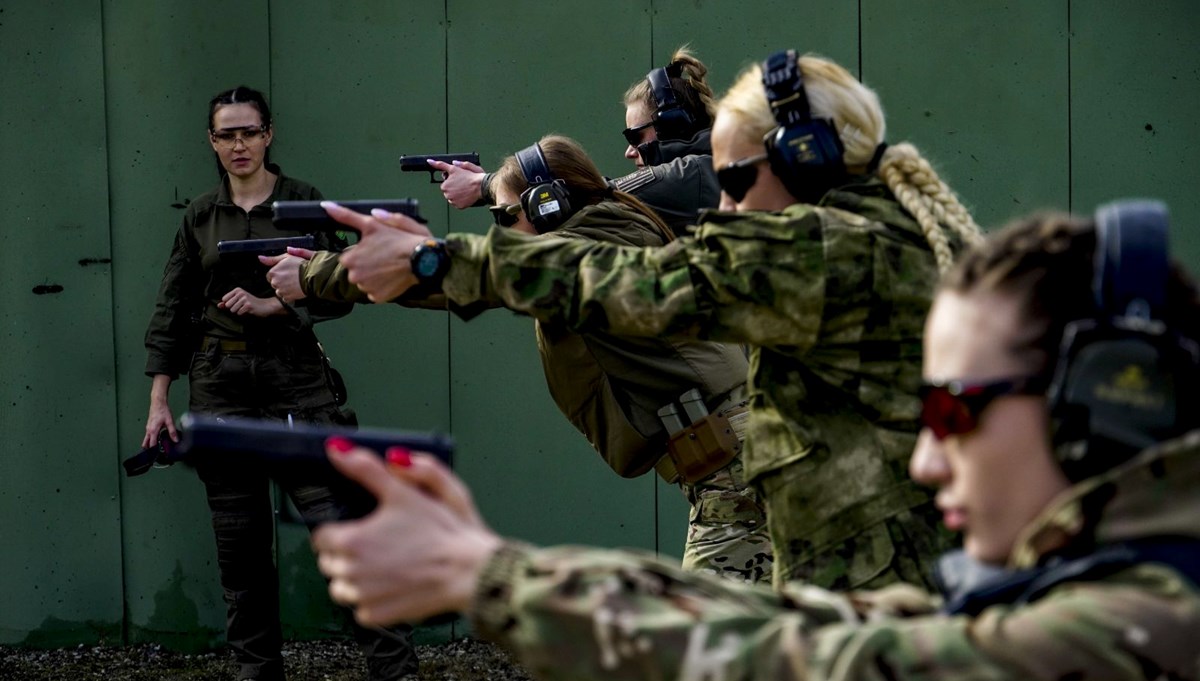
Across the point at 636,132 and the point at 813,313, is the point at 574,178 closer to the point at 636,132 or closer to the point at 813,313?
the point at 636,132

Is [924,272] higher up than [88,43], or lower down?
lower down

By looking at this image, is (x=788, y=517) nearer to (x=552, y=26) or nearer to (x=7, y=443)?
(x=552, y=26)

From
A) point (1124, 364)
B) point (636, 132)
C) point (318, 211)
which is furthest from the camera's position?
point (636, 132)

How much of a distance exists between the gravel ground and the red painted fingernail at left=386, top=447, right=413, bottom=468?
4523 millimetres

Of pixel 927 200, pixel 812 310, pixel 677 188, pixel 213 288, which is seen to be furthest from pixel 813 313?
pixel 213 288

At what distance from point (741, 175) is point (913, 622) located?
1601mm

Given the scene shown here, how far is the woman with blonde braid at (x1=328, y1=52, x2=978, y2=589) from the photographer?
2.66 meters

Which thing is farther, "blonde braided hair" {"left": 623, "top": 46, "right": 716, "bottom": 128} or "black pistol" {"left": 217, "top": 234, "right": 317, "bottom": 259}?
"blonde braided hair" {"left": 623, "top": 46, "right": 716, "bottom": 128}

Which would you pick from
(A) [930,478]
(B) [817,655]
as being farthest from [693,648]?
(A) [930,478]

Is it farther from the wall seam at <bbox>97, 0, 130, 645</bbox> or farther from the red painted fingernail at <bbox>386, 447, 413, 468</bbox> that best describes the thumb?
the wall seam at <bbox>97, 0, 130, 645</bbox>

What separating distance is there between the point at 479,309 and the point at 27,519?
3.82 m

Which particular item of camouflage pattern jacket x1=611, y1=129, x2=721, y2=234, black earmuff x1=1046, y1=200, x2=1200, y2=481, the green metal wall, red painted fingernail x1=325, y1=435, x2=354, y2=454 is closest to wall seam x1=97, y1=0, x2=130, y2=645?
the green metal wall

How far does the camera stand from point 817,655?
1.41 metres

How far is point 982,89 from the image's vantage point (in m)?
6.14
